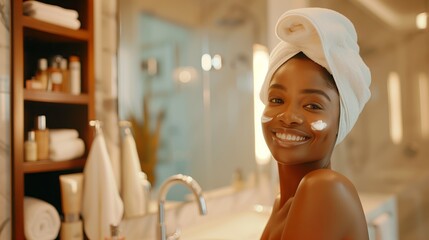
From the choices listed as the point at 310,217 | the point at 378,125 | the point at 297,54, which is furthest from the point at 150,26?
the point at 378,125

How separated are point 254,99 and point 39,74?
4.13ft

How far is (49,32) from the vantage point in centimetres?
104

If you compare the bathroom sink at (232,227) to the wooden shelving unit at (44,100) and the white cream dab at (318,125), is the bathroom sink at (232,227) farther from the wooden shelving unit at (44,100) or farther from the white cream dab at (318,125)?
the white cream dab at (318,125)

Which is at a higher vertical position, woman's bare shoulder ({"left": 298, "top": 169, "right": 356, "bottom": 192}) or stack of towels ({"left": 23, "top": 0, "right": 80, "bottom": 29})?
stack of towels ({"left": 23, "top": 0, "right": 80, "bottom": 29})

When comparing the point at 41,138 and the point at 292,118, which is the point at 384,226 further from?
the point at 41,138

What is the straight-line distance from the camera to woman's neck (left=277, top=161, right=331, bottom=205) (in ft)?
2.37

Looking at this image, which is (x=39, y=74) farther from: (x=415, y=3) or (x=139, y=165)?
(x=415, y=3)

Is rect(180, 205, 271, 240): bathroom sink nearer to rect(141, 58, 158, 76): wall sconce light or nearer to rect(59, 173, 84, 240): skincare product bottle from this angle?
rect(59, 173, 84, 240): skincare product bottle

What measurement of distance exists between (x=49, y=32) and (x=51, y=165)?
1.26 feet

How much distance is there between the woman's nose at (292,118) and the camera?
0.68 metres

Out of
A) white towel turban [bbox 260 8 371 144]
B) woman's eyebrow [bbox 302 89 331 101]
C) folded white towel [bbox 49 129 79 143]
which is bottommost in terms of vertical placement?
folded white towel [bbox 49 129 79 143]

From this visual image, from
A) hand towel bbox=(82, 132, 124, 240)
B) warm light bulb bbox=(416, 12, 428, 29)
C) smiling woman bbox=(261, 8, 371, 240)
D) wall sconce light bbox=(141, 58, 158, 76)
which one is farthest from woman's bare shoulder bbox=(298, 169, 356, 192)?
warm light bulb bbox=(416, 12, 428, 29)

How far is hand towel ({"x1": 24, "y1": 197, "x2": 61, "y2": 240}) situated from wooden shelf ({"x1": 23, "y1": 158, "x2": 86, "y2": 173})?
0.27 ft

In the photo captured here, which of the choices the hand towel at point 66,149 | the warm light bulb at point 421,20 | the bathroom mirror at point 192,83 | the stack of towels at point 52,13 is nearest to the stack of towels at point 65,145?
the hand towel at point 66,149
